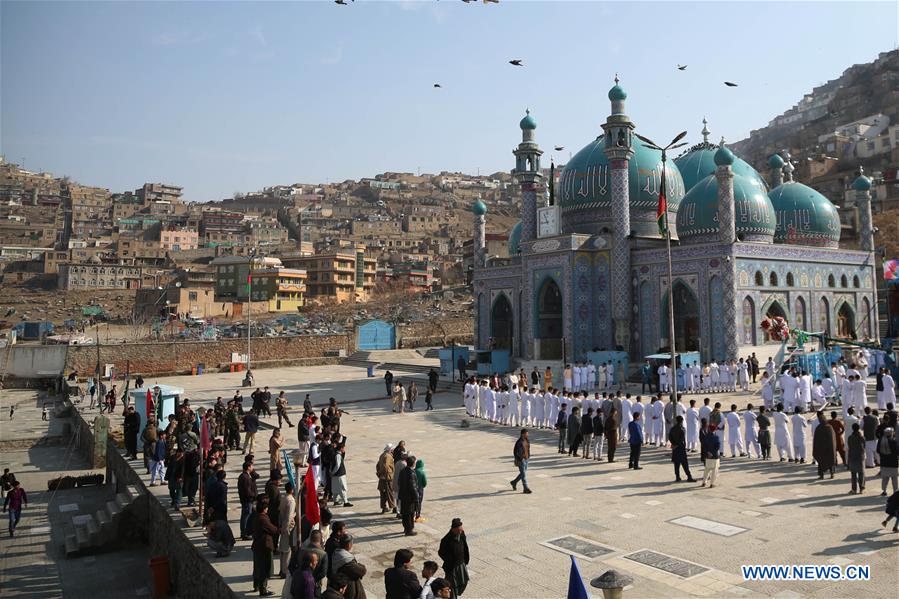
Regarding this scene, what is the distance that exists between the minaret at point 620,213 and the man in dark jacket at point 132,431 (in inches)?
804

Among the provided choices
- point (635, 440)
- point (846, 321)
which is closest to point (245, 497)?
point (635, 440)

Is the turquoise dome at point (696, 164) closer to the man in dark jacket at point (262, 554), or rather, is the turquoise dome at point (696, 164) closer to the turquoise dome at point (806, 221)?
the turquoise dome at point (806, 221)

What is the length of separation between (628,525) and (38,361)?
41893mm

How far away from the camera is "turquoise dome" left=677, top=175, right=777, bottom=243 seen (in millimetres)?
31906

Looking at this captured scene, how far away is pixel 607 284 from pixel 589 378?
656cm

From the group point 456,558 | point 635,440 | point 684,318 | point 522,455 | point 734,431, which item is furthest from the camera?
point 684,318

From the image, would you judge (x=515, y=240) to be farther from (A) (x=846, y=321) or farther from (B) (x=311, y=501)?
(B) (x=311, y=501)

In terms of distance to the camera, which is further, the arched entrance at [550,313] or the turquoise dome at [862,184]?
the turquoise dome at [862,184]

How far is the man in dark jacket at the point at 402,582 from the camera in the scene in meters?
6.49

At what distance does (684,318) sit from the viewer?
31.4 meters

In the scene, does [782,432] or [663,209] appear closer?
[782,432]

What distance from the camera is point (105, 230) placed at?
386 feet

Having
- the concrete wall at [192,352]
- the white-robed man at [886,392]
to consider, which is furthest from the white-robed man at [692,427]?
the concrete wall at [192,352]

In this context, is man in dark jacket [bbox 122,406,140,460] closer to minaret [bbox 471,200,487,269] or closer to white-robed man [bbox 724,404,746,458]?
white-robed man [bbox 724,404,746,458]
